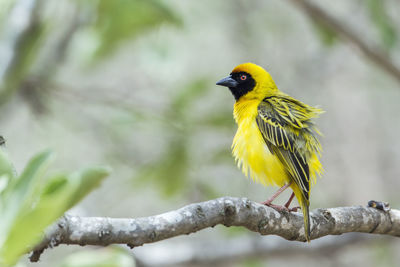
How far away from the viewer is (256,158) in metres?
3.63

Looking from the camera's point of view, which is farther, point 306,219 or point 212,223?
point 306,219

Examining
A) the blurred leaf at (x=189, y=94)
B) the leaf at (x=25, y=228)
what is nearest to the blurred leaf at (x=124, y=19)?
the blurred leaf at (x=189, y=94)

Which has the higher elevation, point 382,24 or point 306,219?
point 382,24

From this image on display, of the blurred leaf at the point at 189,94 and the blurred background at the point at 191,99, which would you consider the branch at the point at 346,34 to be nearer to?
the blurred background at the point at 191,99

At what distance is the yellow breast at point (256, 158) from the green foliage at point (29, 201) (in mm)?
2372

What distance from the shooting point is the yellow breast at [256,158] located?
3619 mm

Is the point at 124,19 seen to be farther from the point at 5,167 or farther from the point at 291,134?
the point at 5,167

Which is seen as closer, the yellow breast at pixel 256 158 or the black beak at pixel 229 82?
the yellow breast at pixel 256 158

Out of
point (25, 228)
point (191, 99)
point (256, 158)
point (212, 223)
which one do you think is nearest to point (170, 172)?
point (191, 99)

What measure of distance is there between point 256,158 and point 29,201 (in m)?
2.60

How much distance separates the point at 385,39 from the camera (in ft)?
15.4

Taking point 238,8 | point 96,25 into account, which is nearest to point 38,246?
point 96,25

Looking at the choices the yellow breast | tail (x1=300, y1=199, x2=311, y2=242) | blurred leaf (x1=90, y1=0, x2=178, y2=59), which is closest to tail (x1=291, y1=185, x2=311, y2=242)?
tail (x1=300, y1=199, x2=311, y2=242)

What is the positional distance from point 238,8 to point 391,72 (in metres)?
3.77
